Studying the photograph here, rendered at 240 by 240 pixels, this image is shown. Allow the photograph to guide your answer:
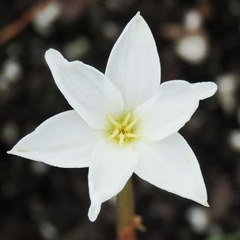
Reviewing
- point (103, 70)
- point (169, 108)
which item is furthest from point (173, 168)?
point (103, 70)

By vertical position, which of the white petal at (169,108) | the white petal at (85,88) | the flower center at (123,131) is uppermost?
the white petal at (85,88)

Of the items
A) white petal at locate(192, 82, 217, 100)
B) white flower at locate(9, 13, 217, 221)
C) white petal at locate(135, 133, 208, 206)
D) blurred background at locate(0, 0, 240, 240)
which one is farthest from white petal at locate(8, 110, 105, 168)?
blurred background at locate(0, 0, 240, 240)

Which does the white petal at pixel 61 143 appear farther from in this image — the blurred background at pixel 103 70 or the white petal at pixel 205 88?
the blurred background at pixel 103 70

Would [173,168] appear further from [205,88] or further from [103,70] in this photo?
[103,70]

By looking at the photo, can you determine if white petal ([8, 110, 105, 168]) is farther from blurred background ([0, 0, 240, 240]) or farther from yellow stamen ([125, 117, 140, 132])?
blurred background ([0, 0, 240, 240])

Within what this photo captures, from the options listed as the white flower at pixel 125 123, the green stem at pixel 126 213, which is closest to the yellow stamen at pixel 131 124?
the white flower at pixel 125 123

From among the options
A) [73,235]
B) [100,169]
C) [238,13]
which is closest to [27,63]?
[73,235]
